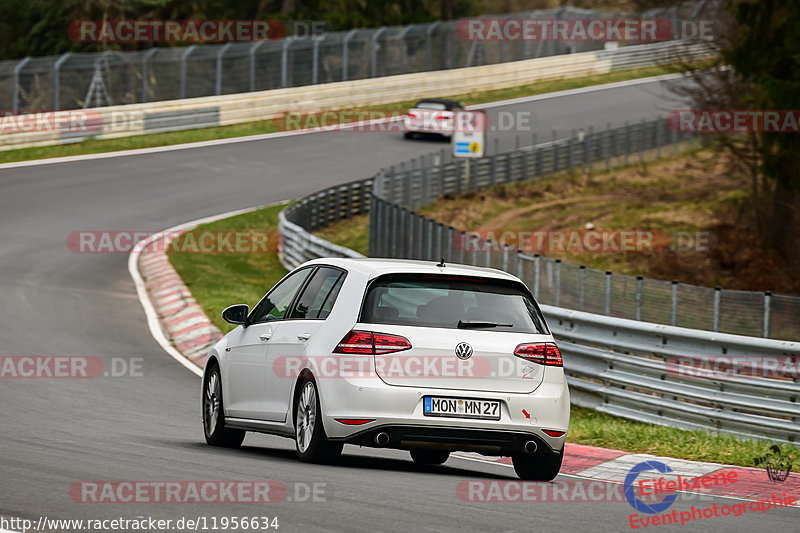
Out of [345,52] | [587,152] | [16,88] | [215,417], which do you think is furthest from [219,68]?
[215,417]

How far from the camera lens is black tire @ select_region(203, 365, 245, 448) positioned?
428 inches

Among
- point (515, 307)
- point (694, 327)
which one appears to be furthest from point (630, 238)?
point (515, 307)

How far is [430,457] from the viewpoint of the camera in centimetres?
1070

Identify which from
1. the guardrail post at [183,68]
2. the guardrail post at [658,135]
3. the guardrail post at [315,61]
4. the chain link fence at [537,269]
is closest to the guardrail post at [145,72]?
the guardrail post at [183,68]

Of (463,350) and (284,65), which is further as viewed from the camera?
(284,65)

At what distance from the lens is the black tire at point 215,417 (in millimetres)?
10859

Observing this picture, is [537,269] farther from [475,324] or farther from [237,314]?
[475,324]

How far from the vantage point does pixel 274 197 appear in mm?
36938

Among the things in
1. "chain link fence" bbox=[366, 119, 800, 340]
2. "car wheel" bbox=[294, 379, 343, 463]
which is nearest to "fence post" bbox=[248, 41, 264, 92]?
"chain link fence" bbox=[366, 119, 800, 340]

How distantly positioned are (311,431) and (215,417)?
187cm
